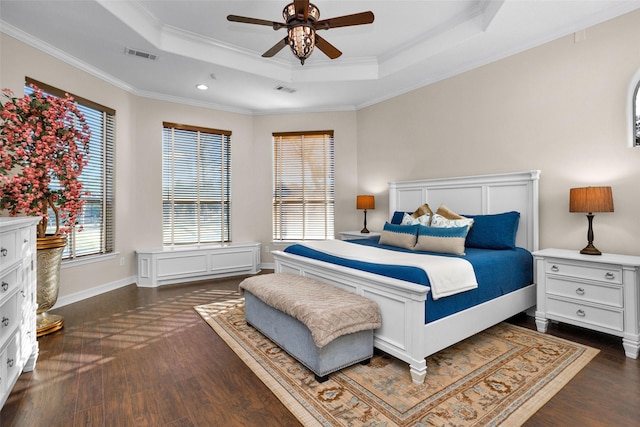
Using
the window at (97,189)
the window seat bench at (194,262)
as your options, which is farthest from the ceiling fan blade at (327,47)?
the window seat bench at (194,262)

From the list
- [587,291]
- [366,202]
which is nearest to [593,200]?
[587,291]

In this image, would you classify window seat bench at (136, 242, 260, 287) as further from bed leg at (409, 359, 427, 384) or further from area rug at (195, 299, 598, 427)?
bed leg at (409, 359, 427, 384)

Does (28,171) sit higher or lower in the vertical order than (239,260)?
higher

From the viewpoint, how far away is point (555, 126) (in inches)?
129

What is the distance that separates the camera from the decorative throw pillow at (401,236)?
3.39 metres

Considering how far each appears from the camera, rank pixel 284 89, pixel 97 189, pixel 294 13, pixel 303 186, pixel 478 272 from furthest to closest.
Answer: pixel 303 186 → pixel 284 89 → pixel 97 189 → pixel 478 272 → pixel 294 13

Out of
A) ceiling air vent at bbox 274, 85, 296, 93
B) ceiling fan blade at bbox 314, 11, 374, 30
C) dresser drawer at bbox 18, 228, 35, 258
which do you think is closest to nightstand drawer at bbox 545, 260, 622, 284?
ceiling fan blade at bbox 314, 11, 374, 30

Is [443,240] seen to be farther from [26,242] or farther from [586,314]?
[26,242]

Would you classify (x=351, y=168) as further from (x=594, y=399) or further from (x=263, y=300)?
(x=594, y=399)

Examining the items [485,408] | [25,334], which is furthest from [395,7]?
[25,334]

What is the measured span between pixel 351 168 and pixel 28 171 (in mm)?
4196

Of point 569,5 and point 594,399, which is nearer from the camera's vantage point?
point 594,399

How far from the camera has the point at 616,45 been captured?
2885 millimetres

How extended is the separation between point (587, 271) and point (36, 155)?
4.79 meters
